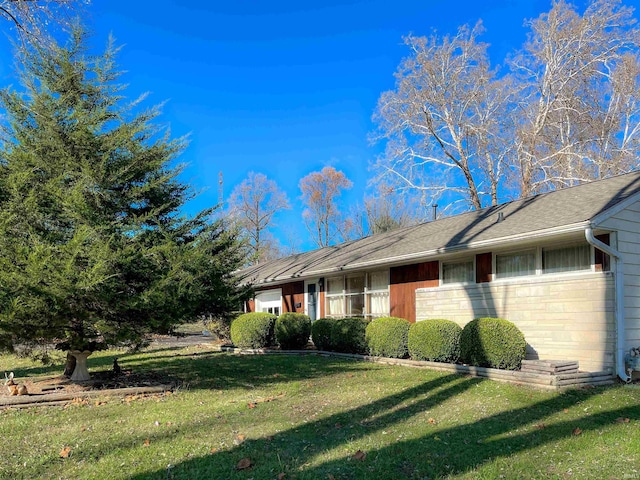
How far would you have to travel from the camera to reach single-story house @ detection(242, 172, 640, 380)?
8656 millimetres

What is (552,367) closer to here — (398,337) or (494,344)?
(494,344)

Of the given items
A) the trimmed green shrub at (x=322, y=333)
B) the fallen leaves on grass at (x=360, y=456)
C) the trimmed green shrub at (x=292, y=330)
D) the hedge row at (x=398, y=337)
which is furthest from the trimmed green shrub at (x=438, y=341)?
the fallen leaves on grass at (x=360, y=456)

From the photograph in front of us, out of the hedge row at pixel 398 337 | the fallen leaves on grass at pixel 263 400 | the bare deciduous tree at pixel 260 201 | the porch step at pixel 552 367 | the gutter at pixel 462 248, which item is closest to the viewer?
the fallen leaves on grass at pixel 263 400

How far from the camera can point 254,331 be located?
15.5m

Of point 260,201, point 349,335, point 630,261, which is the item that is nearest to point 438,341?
point 349,335

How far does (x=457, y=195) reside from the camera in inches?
1071

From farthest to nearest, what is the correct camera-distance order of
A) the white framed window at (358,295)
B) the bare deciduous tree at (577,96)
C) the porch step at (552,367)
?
the bare deciduous tree at (577,96) → the white framed window at (358,295) → the porch step at (552,367)

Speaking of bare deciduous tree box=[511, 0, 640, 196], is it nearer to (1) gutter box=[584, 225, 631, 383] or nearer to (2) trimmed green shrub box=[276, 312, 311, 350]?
(2) trimmed green shrub box=[276, 312, 311, 350]

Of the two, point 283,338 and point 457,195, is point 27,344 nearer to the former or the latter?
point 283,338

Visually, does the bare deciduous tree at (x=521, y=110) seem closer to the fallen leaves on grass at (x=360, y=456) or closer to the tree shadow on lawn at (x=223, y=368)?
the tree shadow on lawn at (x=223, y=368)

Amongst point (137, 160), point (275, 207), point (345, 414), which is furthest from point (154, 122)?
point (275, 207)

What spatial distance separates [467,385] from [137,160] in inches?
270

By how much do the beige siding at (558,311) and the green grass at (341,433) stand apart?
3.49 ft

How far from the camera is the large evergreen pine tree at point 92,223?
6.93m
